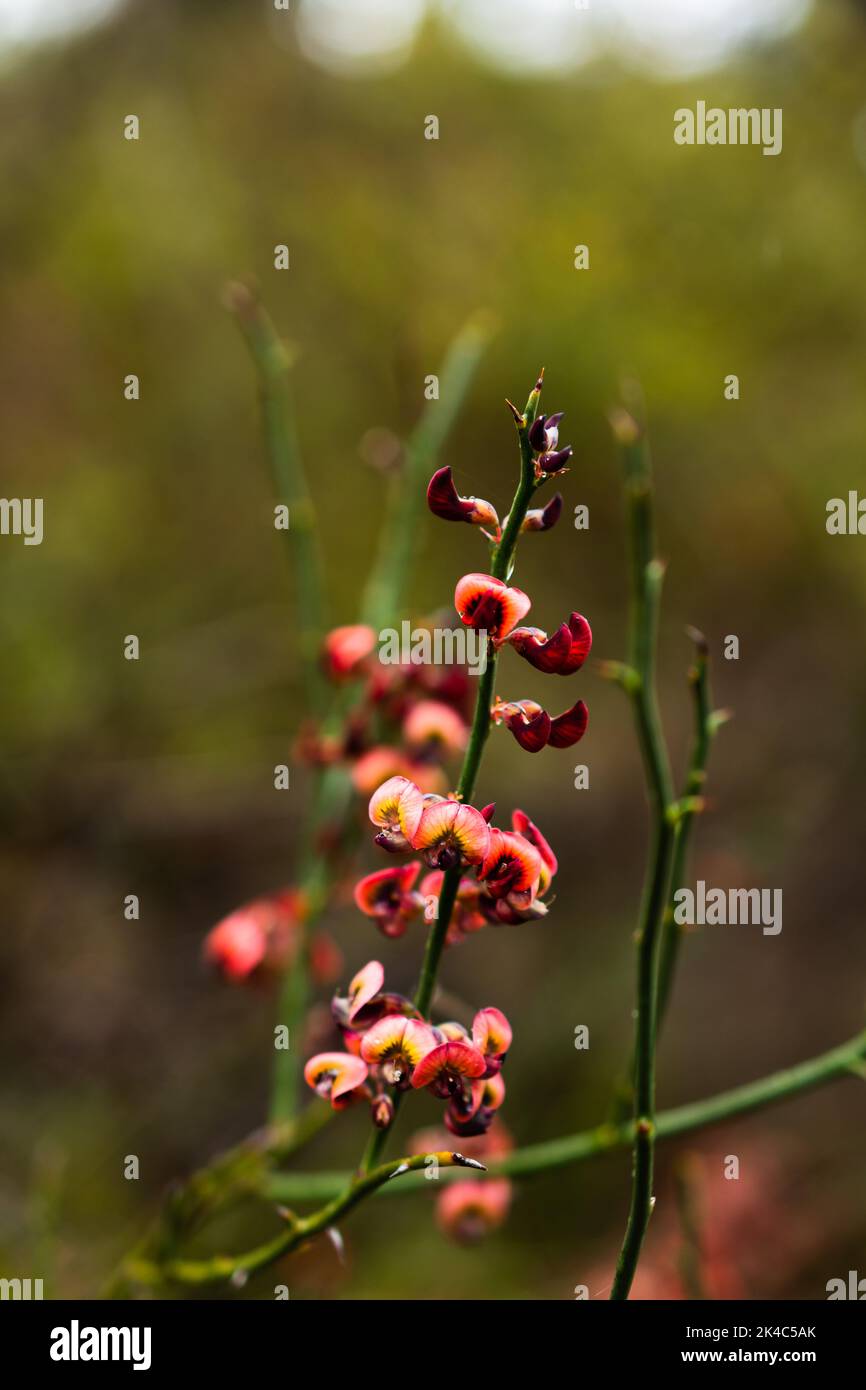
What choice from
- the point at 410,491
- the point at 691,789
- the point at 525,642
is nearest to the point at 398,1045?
the point at 525,642

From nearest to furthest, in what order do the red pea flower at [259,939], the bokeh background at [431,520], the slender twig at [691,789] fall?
the slender twig at [691,789] < the red pea flower at [259,939] < the bokeh background at [431,520]

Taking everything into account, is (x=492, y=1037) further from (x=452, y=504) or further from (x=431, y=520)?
(x=431, y=520)

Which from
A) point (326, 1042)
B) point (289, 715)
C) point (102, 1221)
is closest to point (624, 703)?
point (289, 715)

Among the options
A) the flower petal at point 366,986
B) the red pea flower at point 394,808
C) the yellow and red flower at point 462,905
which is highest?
the red pea flower at point 394,808

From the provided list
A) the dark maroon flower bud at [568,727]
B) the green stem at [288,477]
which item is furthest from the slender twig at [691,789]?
the green stem at [288,477]

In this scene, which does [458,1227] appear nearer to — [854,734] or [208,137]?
[854,734]

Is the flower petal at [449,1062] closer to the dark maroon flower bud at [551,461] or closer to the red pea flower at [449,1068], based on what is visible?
the red pea flower at [449,1068]
